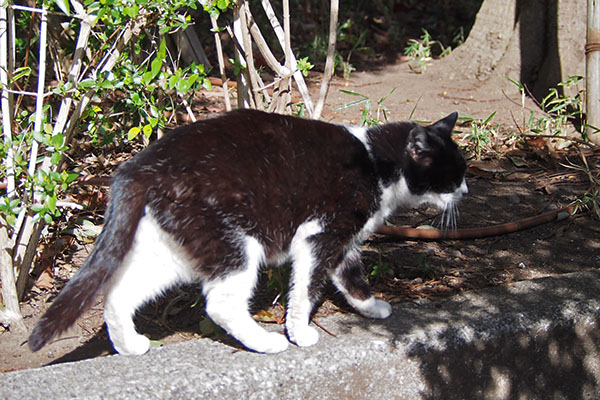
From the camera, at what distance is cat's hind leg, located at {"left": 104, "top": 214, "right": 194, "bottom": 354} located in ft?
8.98

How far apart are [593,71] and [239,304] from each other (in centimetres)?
351

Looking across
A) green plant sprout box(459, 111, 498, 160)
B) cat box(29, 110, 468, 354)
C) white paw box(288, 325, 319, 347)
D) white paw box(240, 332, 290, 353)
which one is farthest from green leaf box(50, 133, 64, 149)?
green plant sprout box(459, 111, 498, 160)

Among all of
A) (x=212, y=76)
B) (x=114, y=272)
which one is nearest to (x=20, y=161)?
(x=114, y=272)

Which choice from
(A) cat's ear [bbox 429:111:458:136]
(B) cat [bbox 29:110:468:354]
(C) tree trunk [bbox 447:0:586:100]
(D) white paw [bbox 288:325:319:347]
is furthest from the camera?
(C) tree trunk [bbox 447:0:586:100]

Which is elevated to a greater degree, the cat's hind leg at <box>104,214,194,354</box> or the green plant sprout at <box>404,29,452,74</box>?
the cat's hind leg at <box>104,214,194,354</box>

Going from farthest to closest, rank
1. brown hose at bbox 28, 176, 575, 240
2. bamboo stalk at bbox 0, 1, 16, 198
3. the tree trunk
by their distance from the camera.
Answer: the tree trunk
brown hose at bbox 28, 176, 575, 240
bamboo stalk at bbox 0, 1, 16, 198

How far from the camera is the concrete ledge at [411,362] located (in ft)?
8.25

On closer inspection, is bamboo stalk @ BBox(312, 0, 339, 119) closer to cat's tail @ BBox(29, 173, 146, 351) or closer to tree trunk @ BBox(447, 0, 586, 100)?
cat's tail @ BBox(29, 173, 146, 351)

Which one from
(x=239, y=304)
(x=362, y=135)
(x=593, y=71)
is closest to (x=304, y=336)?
(x=239, y=304)

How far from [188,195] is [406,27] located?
6863mm

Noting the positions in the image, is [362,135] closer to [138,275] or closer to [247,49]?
[247,49]

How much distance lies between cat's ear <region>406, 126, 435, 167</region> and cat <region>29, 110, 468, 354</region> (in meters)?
0.01

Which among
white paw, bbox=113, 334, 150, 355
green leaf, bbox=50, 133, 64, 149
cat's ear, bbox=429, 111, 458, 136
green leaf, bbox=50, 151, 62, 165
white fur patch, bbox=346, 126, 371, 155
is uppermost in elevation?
green leaf, bbox=50, 133, 64, 149

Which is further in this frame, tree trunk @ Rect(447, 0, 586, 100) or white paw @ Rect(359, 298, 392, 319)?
tree trunk @ Rect(447, 0, 586, 100)
